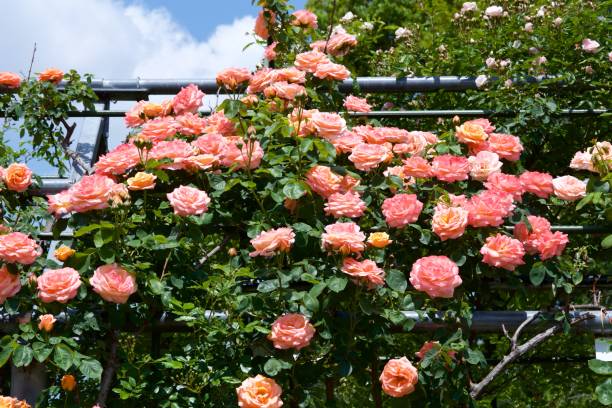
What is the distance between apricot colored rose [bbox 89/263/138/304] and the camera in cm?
215

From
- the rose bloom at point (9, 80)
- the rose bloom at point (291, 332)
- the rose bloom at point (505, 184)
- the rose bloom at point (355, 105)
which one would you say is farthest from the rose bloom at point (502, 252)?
the rose bloom at point (9, 80)

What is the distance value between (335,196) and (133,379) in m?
0.71

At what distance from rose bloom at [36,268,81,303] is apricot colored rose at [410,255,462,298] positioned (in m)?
0.87

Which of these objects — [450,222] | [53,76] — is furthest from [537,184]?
[53,76]

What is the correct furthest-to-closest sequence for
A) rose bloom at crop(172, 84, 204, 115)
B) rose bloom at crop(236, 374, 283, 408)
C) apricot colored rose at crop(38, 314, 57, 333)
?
1. rose bloom at crop(172, 84, 204, 115)
2. apricot colored rose at crop(38, 314, 57, 333)
3. rose bloom at crop(236, 374, 283, 408)

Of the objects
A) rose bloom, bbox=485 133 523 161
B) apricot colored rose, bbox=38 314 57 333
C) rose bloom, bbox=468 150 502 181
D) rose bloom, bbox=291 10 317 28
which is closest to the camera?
apricot colored rose, bbox=38 314 57 333

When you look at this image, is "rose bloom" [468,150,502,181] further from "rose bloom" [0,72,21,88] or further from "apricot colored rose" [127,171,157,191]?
"rose bloom" [0,72,21,88]

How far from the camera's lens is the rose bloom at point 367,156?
2.42 meters

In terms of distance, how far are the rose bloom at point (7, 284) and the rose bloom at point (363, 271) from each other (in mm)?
854

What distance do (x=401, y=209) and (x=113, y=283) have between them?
0.78 metres

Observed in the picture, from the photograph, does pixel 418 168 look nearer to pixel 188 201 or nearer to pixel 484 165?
pixel 484 165

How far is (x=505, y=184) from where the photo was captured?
8.09 ft

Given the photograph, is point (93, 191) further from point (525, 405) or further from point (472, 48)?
point (525, 405)

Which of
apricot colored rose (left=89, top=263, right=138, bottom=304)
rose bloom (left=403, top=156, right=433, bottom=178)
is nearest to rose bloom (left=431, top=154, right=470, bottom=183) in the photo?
rose bloom (left=403, top=156, right=433, bottom=178)
